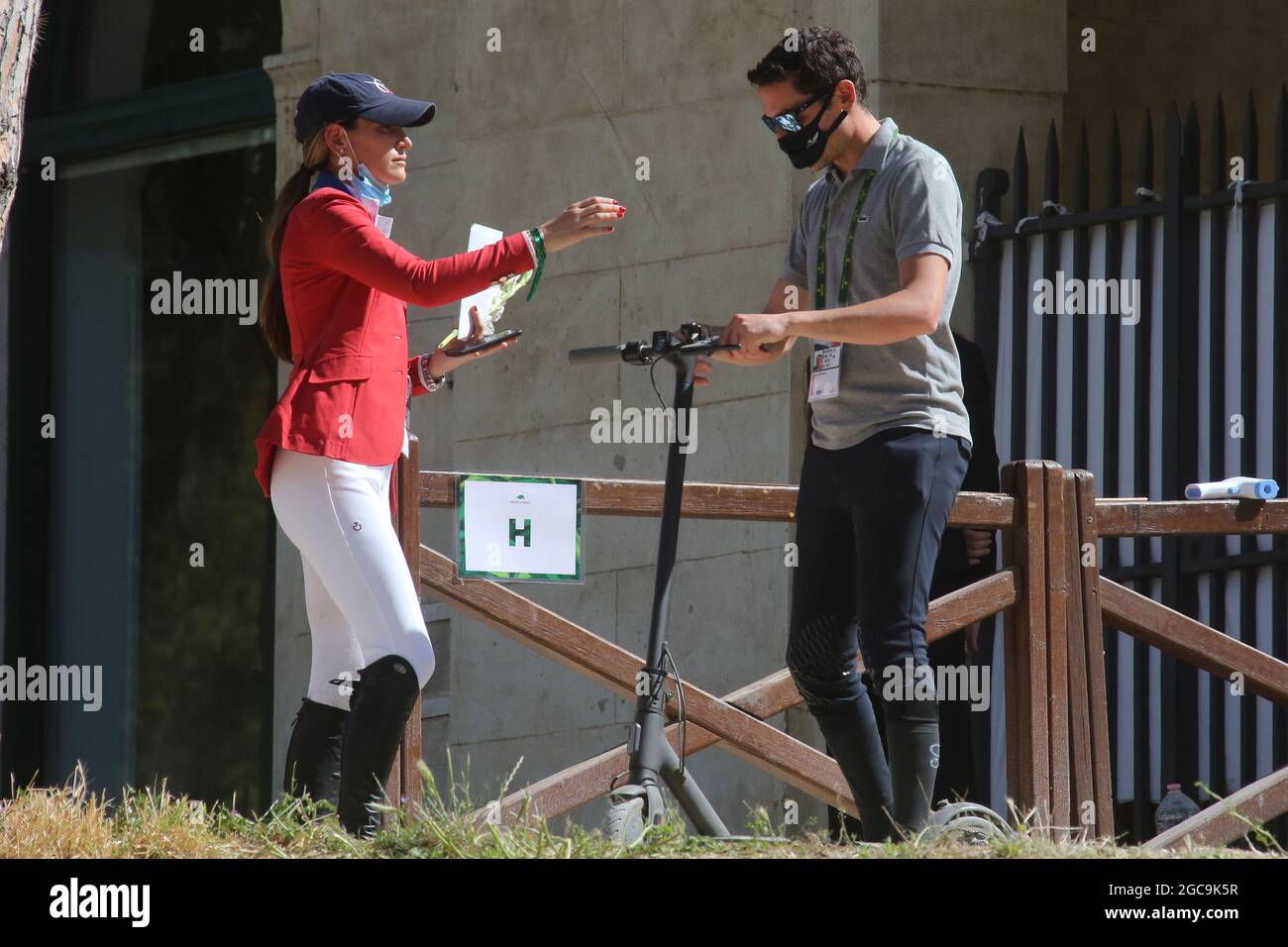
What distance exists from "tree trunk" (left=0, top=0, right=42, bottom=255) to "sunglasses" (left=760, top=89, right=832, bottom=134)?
170cm

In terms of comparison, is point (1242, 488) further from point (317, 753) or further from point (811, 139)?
point (317, 753)

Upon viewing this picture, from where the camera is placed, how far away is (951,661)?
701 cm

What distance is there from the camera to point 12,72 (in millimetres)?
4961

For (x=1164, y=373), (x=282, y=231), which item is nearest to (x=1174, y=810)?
(x=1164, y=373)

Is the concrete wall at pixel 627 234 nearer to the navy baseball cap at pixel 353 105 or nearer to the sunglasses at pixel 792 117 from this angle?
the sunglasses at pixel 792 117

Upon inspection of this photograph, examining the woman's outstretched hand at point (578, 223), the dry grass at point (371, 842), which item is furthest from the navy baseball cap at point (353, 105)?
the dry grass at point (371, 842)

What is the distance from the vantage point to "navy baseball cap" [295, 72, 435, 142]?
4840 mm

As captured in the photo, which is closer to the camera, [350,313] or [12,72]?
[350,313]

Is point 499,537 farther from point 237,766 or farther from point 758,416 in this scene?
point 237,766

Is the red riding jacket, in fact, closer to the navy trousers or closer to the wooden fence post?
the navy trousers

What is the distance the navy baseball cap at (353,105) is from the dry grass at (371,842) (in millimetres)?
1449

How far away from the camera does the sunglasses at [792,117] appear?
15.8ft

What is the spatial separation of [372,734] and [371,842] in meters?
0.24
